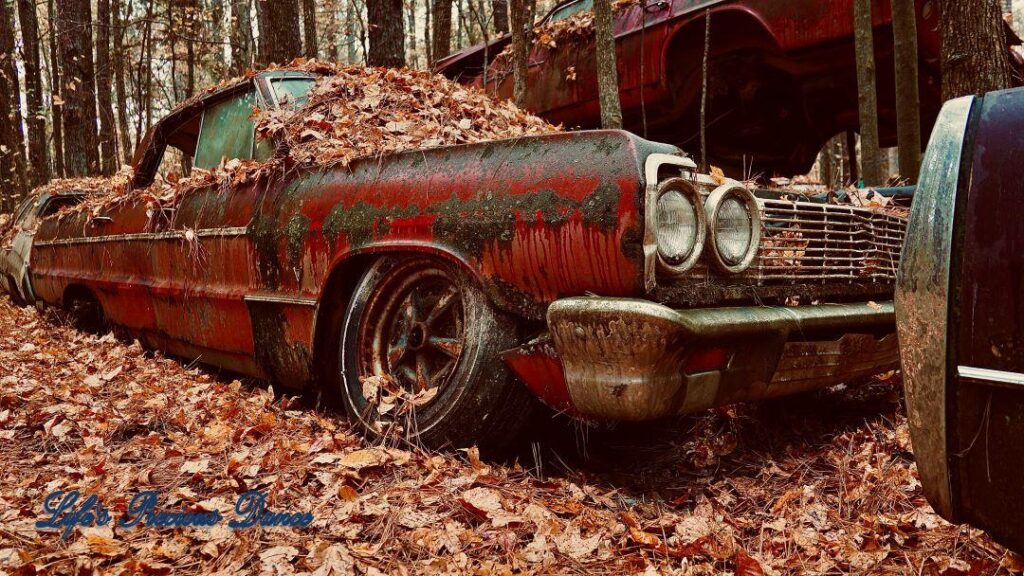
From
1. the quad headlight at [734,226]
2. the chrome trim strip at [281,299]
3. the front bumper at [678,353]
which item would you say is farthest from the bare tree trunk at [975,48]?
the chrome trim strip at [281,299]

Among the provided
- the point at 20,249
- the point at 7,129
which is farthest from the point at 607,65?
the point at 7,129

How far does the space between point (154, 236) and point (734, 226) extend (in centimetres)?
305

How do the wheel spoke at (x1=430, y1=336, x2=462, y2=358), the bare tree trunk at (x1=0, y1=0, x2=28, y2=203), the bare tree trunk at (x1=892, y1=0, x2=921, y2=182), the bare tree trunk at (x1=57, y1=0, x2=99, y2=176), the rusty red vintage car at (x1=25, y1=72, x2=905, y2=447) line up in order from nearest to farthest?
1. the rusty red vintage car at (x1=25, y1=72, x2=905, y2=447)
2. the wheel spoke at (x1=430, y1=336, x2=462, y2=358)
3. the bare tree trunk at (x1=892, y1=0, x2=921, y2=182)
4. the bare tree trunk at (x1=57, y1=0, x2=99, y2=176)
5. the bare tree trunk at (x1=0, y1=0, x2=28, y2=203)

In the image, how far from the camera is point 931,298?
4.82 ft

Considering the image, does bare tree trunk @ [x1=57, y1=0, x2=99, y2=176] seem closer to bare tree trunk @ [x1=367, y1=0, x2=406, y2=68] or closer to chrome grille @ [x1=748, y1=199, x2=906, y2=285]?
bare tree trunk @ [x1=367, y1=0, x2=406, y2=68]

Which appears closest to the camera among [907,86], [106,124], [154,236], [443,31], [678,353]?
[678,353]

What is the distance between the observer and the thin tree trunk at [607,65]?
4879mm

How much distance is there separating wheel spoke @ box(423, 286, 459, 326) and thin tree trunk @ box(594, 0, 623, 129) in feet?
8.73

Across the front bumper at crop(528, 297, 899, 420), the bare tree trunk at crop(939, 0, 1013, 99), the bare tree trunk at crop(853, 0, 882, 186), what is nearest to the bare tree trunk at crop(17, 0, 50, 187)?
the bare tree trunk at crop(853, 0, 882, 186)

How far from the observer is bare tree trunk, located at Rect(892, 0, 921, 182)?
4754mm

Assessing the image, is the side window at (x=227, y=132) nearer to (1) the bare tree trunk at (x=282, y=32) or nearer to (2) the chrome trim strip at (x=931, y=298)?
(2) the chrome trim strip at (x=931, y=298)

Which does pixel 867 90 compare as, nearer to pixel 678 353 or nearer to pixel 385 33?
pixel 678 353

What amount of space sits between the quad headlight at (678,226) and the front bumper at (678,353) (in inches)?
6.0

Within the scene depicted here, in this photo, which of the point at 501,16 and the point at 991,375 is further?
the point at 501,16
